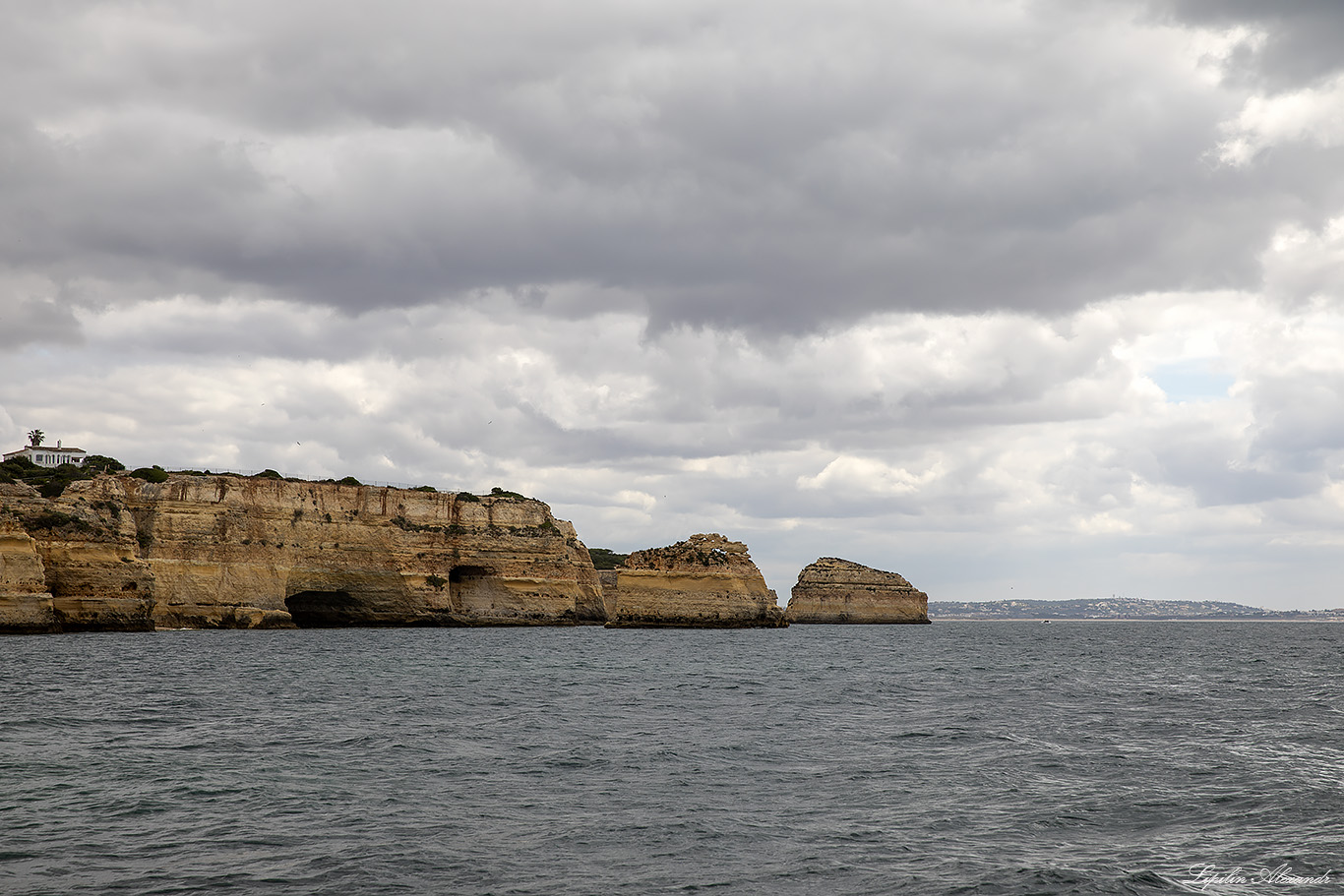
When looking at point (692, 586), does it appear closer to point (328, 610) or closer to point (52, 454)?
point (328, 610)

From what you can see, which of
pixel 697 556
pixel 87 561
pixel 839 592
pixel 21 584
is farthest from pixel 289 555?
pixel 839 592

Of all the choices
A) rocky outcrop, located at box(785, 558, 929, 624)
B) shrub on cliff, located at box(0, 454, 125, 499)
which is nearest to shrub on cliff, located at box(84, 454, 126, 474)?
shrub on cliff, located at box(0, 454, 125, 499)

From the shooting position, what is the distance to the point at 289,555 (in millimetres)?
85750

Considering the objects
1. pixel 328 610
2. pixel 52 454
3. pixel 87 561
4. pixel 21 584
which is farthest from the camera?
pixel 52 454

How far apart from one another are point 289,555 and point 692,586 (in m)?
38.2

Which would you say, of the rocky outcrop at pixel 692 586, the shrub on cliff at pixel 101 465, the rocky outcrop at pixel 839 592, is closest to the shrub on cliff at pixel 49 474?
the shrub on cliff at pixel 101 465

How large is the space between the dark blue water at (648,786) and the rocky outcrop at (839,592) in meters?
112

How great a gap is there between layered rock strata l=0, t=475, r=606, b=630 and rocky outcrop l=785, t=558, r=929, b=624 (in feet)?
186

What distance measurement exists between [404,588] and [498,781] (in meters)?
76.7

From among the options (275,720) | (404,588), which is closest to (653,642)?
(404,588)

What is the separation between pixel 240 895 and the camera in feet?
41.7

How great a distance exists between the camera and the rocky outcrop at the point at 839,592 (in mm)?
153250

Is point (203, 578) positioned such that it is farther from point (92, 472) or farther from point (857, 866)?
point (857, 866)

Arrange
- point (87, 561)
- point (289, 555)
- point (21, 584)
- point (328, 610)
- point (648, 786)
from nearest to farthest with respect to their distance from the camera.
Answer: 1. point (648, 786)
2. point (21, 584)
3. point (87, 561)
4. point (289, 555)
5. point (328, 610)
